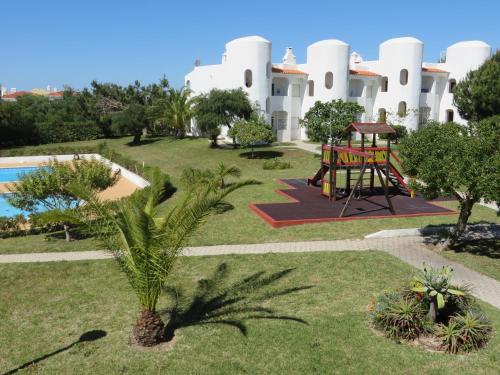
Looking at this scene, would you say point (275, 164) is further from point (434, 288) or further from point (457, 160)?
point (434, 288)

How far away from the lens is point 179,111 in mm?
45969

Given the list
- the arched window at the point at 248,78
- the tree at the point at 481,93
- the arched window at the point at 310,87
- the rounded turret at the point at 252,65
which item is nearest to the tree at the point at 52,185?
the rounded turret at the point at 252,65

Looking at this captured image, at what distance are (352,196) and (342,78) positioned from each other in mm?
24424

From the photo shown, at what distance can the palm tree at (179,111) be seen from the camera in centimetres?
4584

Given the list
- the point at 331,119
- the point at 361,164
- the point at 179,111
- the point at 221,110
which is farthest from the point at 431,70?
the point at 361,164

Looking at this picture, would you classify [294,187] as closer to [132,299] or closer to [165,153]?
[132,299]

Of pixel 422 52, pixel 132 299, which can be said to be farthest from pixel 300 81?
pixel 132 299

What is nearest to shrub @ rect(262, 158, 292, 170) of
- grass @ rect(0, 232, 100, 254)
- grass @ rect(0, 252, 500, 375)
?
grass @ rect(0, 232, 100, 254)

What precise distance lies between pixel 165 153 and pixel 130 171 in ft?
23.8

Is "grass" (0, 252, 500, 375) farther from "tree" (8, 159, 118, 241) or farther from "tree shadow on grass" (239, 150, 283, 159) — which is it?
"tree shadow on grass" (239, 150, 283, 159)

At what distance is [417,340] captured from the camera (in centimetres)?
838

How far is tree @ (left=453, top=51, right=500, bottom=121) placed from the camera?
109 feet

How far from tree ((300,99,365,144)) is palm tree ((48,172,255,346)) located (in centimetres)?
2326

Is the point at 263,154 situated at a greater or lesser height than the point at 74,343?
greater
